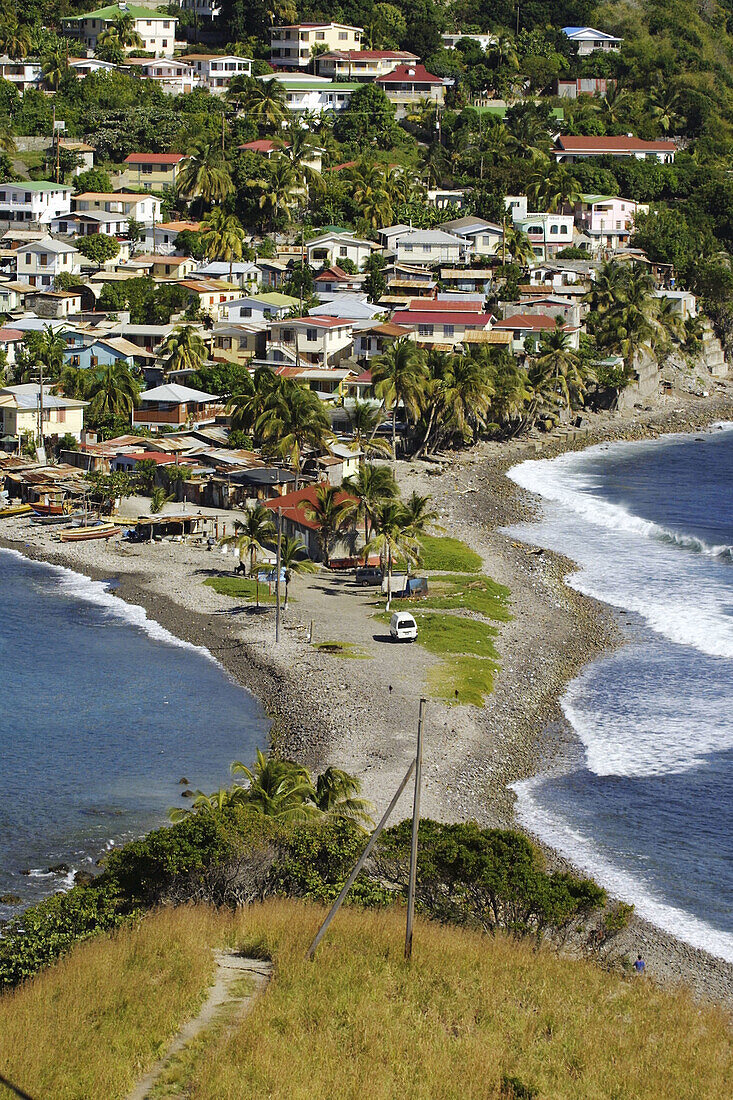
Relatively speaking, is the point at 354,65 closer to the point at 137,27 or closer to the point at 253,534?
the point at 137,27

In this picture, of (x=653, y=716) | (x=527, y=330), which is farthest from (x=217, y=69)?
(x=653, y=716)

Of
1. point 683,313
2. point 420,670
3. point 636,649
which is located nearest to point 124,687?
point 420,670

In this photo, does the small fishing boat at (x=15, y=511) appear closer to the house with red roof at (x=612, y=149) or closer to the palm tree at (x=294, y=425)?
the palm tree at (x=294, y=425)

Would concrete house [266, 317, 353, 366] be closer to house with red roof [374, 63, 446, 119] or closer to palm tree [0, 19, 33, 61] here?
house with red roof [374, 63, 446, 119]

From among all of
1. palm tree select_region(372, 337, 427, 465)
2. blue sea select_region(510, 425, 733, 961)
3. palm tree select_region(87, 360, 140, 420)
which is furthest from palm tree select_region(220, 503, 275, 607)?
palm tree select_region(87, 360, 140, 420)

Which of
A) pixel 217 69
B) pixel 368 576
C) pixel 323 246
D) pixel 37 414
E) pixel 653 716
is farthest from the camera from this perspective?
pixel 217 69

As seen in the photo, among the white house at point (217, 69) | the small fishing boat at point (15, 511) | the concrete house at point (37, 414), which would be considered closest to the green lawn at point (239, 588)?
the small fishing boat at point (15, 511)
